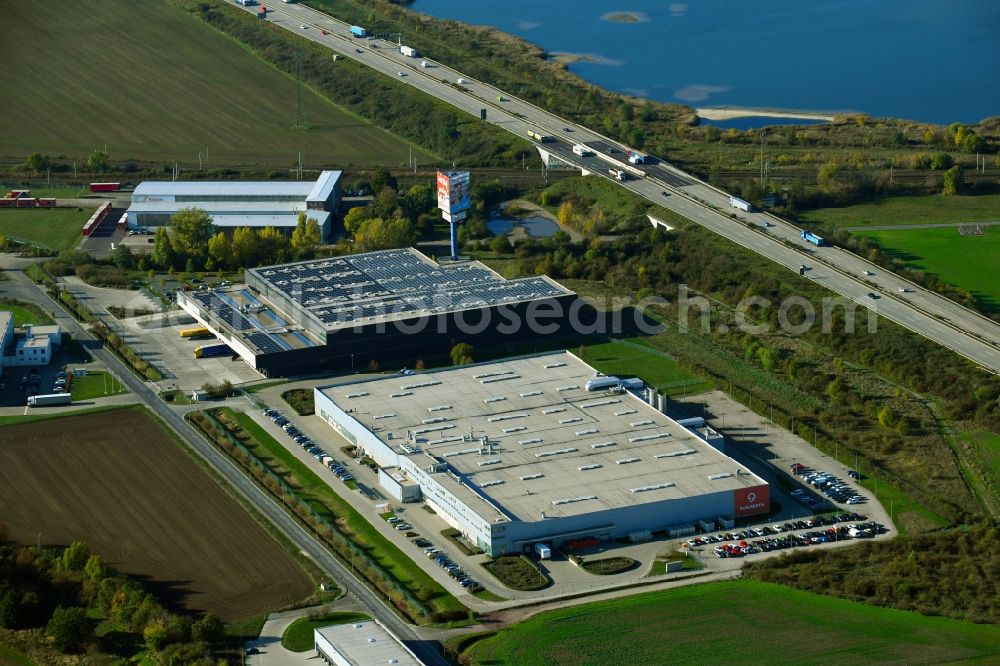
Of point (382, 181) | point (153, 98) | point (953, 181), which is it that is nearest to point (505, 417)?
point (382, 181)

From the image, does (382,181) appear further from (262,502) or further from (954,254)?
(262,502)

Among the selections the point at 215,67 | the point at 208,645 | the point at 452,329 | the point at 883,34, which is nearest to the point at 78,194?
the point at 215,67

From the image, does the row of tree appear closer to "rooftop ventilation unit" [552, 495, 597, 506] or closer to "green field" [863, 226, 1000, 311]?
"rooftop ventilation unit" [552, 495, 597, 506]

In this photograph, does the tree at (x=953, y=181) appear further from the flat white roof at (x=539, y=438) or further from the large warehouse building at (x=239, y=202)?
the flat white roof at (x=539, y=438)

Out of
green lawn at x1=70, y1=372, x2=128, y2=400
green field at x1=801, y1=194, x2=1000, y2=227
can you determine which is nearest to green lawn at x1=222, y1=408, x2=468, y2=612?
green lawn at x1=70, y1=372, x2=128, y2=400

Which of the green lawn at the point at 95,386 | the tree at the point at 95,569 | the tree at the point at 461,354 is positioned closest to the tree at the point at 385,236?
the tree at the point at 461,354
